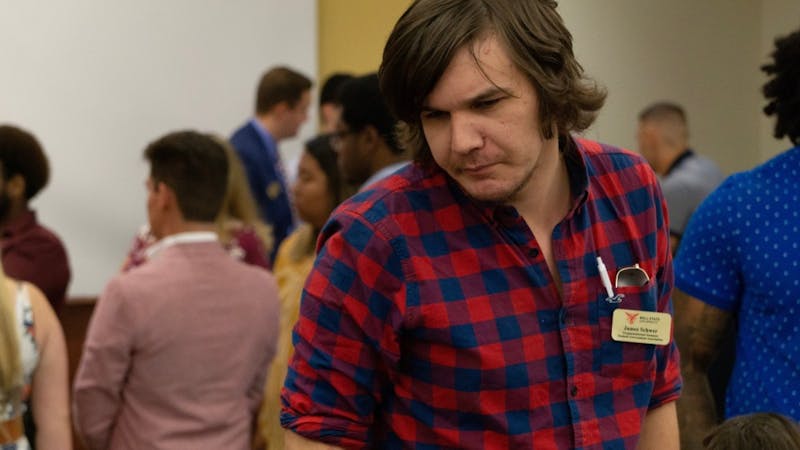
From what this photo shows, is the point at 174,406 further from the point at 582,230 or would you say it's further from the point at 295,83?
the point at 295,83

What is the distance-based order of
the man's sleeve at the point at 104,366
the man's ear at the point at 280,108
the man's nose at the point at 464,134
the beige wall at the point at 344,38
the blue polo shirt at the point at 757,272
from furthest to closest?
the beige wall at the point at 344,38 → the man's ear at the point at 280,108 → the man's sleeve at the point at 104,366 → the blue polo shirt at the point at 757,272 → the man's nose at the point at 464,134

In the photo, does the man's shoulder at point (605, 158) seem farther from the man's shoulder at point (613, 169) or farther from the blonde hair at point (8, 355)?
the blonde hair at point (8, 355)

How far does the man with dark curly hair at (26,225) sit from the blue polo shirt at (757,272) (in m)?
2.51

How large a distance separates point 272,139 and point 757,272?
396 centimetres

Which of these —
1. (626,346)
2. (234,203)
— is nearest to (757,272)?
(626,346)

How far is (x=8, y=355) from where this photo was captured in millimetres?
2826

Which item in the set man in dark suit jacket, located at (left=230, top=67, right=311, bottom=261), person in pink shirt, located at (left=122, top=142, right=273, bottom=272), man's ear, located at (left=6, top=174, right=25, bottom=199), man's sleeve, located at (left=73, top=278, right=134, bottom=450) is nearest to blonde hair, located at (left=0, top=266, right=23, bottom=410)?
man's sleeve, located at (left=73, top=278, right=134, bottom=450)

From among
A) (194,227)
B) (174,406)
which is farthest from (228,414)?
(194,227)

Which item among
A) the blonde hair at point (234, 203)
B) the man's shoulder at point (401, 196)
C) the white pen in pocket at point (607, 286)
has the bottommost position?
the blonde hair at point (234, 203)

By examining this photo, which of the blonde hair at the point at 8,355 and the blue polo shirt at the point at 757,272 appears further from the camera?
the blonde hair at the point at 8,355

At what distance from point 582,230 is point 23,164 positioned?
297cm

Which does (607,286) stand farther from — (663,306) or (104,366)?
(104,366)

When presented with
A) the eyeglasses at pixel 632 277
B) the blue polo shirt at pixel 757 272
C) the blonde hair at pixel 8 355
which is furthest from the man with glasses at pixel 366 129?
the eyeglasses at pixel 632 277

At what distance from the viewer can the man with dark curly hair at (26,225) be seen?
4094 millimetres
